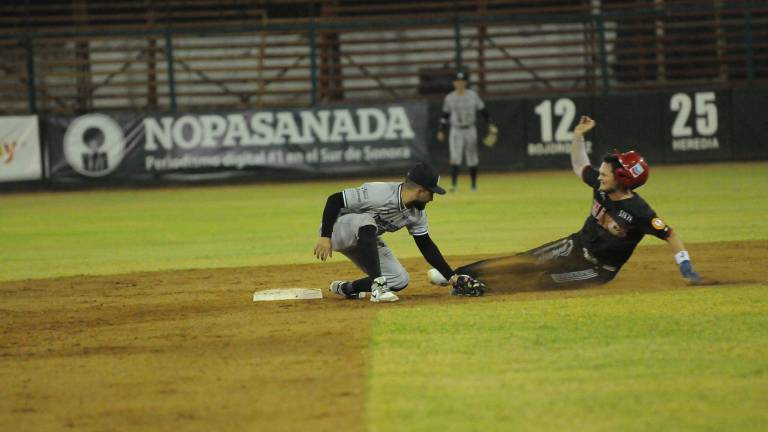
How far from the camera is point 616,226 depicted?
985 centimetres

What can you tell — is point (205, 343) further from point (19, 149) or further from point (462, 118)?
point (19, 149)

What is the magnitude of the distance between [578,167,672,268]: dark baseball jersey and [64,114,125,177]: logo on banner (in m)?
17.9

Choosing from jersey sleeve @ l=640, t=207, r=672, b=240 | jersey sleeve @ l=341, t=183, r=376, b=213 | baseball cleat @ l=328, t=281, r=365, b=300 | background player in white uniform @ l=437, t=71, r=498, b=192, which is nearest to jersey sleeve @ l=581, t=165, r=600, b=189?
jersey sleeve @ l=640, t=207, r=672, b=240

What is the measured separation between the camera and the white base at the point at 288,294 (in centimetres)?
1055

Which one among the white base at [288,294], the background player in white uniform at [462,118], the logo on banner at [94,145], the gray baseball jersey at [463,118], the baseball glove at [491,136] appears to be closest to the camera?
the white base at [288,294]

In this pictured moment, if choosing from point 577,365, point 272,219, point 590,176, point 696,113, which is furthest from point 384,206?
point 696,113

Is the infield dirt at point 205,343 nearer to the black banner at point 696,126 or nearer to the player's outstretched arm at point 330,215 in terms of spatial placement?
the player's outstretched arm at point 330,215

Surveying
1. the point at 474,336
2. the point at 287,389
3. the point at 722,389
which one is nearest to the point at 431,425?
the point at 287,389

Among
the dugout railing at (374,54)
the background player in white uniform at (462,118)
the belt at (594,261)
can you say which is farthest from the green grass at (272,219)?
the dugout railing at (374,54)

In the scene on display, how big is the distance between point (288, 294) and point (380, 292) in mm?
1232

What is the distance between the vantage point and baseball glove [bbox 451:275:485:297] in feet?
32.7

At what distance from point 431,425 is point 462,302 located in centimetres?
405

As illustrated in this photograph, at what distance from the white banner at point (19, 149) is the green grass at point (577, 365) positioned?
18456mm

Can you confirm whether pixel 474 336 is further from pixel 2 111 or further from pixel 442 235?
pixel 2 111
